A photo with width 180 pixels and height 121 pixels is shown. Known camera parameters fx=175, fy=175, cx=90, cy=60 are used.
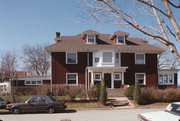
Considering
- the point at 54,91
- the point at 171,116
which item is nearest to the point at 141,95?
the point at 54,91

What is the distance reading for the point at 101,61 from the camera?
23469 mm

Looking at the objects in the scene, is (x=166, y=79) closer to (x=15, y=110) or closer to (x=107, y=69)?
(x=107, y=69)

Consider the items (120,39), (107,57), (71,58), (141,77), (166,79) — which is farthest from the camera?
(166,79)

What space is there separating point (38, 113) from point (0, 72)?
85.0 feet

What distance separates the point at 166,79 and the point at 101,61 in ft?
37.2

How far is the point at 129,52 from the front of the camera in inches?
982

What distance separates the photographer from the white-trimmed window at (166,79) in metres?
27.0

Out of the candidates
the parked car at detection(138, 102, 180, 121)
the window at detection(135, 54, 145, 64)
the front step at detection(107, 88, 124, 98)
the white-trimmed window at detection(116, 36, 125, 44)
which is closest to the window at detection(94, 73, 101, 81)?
the front step at detection(107, 88, 124, 98)

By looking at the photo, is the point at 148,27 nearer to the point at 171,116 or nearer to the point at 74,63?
the point at 171,116

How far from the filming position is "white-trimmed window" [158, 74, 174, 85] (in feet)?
88.4

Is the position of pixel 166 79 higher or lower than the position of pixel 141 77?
lower

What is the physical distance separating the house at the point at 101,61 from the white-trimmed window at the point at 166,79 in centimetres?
247

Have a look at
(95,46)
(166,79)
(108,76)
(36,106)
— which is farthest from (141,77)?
(36,106)

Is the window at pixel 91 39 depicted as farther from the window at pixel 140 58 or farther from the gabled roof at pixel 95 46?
the window at pixel 140 58
